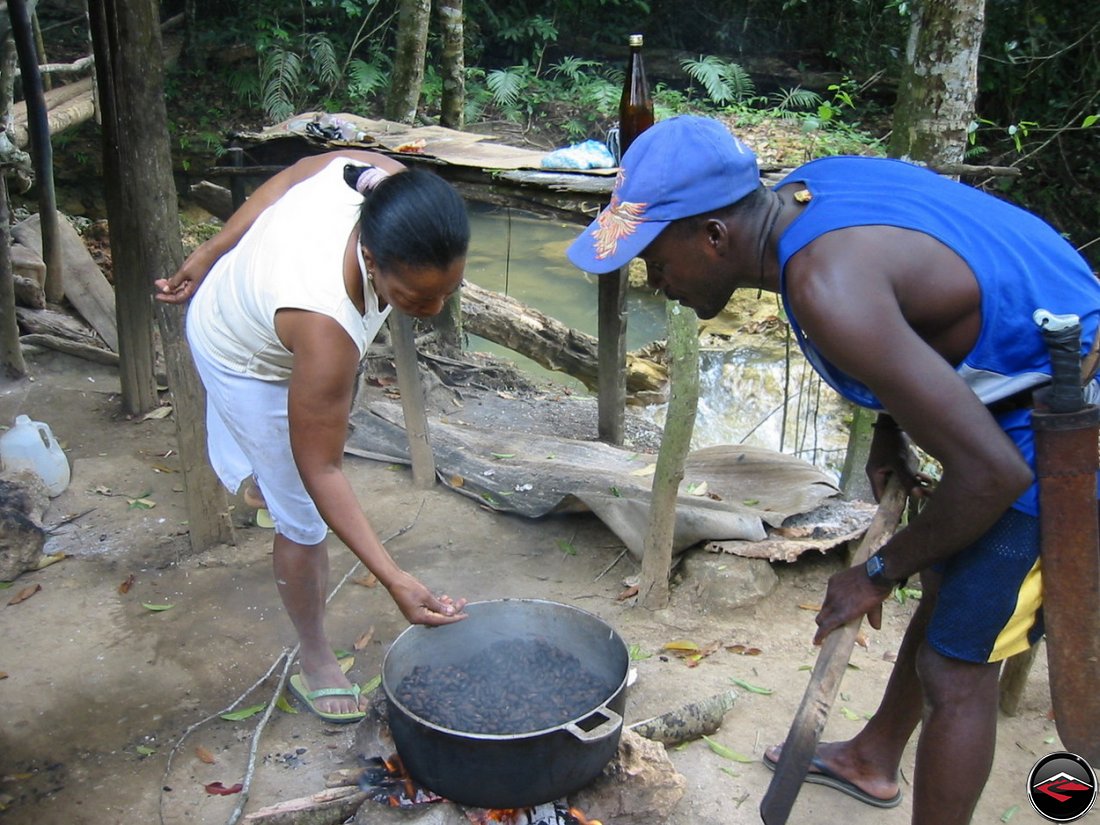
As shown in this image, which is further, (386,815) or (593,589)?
(593,589)

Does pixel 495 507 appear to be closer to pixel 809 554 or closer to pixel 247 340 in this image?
pixel 809 554

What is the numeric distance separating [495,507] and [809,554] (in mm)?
1297

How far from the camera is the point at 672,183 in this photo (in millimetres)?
1788

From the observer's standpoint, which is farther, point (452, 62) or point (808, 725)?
point (452, 62)

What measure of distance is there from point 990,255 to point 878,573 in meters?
0.65

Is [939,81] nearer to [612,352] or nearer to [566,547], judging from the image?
[612,352]

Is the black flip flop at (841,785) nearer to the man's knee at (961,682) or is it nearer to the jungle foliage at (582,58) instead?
the man's knee at (961,682)

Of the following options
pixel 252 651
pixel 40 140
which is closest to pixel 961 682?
pixel 252 651

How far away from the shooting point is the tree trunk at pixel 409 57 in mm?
7070

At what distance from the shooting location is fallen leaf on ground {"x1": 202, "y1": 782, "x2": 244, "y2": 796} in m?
2.54

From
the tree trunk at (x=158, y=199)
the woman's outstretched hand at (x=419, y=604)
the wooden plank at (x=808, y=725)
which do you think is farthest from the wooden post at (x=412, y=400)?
the wooden plank at (x=808, y=725)

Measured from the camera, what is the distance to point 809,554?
11.6ft

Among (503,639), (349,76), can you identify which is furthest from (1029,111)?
(503,639)

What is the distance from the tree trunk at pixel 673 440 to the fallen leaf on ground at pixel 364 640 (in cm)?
98
